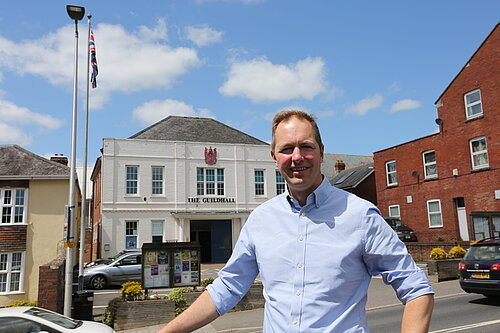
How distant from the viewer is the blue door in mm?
30391

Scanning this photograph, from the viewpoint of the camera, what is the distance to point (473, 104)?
80.7 ft

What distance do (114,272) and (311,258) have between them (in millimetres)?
19438

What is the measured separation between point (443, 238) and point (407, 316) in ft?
87.7

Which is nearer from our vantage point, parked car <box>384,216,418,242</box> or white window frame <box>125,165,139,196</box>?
parked car <box>384,216,418,242</box>

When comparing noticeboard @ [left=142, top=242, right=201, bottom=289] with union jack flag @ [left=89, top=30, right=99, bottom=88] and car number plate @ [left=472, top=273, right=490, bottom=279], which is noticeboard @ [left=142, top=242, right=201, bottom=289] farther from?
union jack flag @ [left=89, top=30, right=99, bottom=88]

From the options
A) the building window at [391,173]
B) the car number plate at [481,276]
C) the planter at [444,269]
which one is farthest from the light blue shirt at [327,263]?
the building window at [391,173]

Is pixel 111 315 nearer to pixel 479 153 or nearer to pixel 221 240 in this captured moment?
pixel 221 240

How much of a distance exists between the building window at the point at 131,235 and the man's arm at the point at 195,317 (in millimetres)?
27764

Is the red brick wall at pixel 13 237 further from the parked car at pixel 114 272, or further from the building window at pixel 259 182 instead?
the building window at pixel 259 182

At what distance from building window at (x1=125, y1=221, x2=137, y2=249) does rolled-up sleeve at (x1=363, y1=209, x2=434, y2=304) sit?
2828cm

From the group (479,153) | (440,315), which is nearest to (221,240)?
(479,153)

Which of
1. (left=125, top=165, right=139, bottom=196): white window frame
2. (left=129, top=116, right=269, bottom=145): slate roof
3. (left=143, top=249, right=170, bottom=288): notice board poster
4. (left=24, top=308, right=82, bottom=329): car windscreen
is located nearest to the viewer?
(left=24, top=308, right=82, bottom=329): car windscreen

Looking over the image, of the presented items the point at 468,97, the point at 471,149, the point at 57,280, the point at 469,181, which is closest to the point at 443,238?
the point at 469,181

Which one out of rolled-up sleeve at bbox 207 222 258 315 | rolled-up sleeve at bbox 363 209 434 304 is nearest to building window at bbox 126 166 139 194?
rolled-up sleeve at bbox 207 222 258 315
